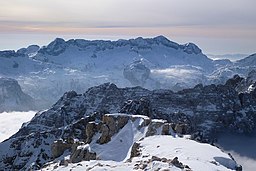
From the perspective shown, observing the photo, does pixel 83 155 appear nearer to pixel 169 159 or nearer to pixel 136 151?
pixel 136 151

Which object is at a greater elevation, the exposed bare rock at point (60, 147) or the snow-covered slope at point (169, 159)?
the snow-covered slope at point (169, 159)

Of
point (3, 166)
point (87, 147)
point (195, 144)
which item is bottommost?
point (3, 166)

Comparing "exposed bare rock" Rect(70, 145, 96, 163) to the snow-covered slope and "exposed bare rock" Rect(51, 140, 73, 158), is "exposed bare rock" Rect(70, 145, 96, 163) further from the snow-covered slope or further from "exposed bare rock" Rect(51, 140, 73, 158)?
"exposed bare rock" Rect(51, 140, 73, 158)

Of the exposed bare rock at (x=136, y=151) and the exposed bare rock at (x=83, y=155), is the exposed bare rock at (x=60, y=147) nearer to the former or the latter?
the exposed bare rock at (x=83, y=155)

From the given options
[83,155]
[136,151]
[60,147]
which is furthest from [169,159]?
[60,147]

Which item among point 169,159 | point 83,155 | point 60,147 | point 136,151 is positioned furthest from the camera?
point 60,147

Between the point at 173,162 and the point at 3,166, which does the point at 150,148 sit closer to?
the point at 173,162

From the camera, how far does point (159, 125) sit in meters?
103

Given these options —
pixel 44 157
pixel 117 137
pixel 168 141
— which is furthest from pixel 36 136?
pixel 168 141

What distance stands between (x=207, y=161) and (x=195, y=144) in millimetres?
15020

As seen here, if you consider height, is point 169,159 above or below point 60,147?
above

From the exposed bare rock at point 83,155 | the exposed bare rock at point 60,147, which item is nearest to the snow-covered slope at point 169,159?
the exposed bare rock at point 83,155

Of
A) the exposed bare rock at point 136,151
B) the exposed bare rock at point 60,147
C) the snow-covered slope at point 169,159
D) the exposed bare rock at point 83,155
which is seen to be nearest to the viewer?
the snow-covered slope at point 169,159

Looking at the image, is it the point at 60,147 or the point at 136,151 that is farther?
the point at 60,147
